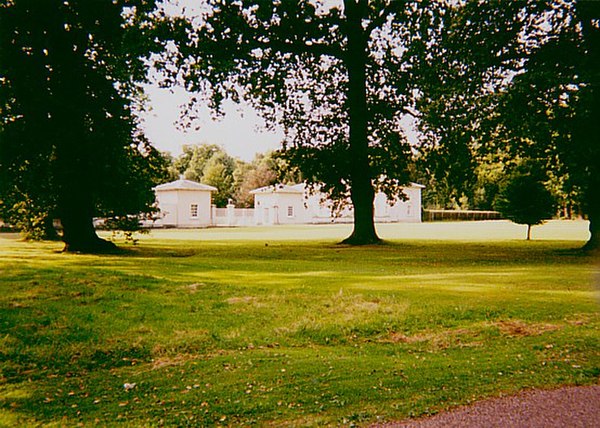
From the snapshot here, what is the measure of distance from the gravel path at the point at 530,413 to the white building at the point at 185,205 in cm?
5042

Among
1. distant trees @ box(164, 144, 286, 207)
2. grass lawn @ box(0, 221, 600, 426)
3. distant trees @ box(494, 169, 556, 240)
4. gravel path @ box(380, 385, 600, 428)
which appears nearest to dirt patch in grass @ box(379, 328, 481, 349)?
grass lawn @ box(0, 221, 600, 426)

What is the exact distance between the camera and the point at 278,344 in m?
8.01

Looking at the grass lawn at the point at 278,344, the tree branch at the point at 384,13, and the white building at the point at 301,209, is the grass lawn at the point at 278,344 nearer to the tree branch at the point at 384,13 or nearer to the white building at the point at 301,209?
the tree branch at the point at 384,13

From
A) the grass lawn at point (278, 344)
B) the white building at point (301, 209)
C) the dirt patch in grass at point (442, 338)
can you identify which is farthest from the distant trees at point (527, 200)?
the white building at point (301, 209)

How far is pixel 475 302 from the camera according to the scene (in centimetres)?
1032

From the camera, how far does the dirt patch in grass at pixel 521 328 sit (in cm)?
830

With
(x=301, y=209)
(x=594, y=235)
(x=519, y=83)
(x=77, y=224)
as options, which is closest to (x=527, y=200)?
(x=594, y=235)

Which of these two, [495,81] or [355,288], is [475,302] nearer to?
[355,288]

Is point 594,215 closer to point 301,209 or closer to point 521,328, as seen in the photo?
point 521,328

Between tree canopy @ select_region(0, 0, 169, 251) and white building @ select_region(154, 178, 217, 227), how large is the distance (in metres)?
31.7

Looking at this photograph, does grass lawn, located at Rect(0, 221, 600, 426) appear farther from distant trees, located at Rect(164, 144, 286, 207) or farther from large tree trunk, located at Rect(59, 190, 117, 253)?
distant trees, located at Rect(164, 144, 286, 207)

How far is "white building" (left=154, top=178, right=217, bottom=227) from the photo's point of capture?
55.1m

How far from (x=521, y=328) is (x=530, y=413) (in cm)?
361

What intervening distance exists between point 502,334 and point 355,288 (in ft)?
13.6
